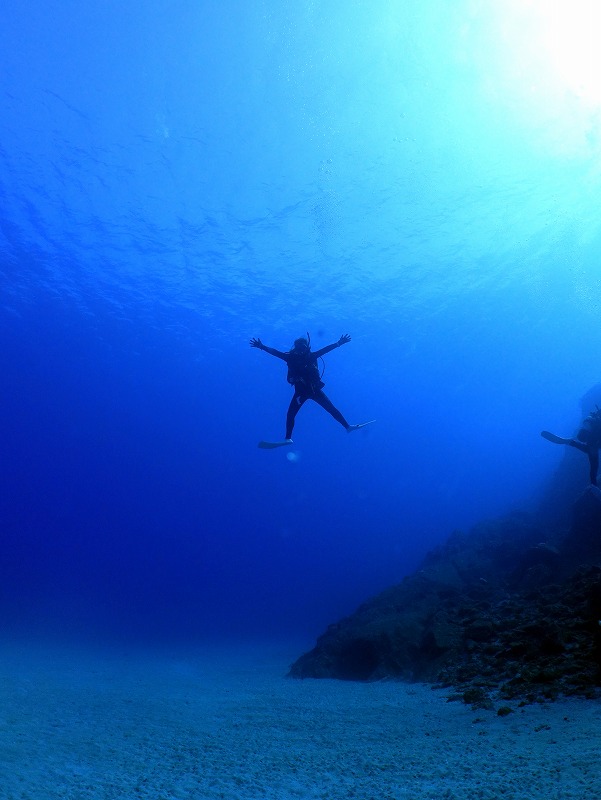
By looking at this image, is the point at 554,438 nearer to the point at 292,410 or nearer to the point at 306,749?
the point at 292,410

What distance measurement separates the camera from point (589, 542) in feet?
31.9

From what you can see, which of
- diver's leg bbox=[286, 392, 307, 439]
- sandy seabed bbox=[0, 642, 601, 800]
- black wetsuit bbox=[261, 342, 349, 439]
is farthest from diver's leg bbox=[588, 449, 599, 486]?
sandy seabed bbox=[0, 642, 601, 800]

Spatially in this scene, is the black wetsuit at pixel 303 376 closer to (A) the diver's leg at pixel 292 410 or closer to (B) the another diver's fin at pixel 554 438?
(A) the diver's leg at pixel 292 410

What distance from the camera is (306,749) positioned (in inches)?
181

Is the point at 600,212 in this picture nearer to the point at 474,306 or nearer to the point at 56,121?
the point at 474,306

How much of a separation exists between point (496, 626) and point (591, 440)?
704 centimetres

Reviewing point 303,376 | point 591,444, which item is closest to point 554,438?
point 591,444

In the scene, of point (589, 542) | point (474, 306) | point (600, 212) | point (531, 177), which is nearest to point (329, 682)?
point (589, 542)

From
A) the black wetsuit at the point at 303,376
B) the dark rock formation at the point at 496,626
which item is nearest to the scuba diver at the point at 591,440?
the dark rock formation at the point at 496,626

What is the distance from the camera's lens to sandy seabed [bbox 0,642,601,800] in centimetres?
329

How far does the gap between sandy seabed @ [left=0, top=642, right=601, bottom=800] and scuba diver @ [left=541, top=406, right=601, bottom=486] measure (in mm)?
7814

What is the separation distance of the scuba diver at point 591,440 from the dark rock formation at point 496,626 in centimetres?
142

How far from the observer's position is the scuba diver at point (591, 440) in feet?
38.0

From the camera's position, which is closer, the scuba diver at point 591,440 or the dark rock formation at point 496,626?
the dark rock formation at point 496,626
